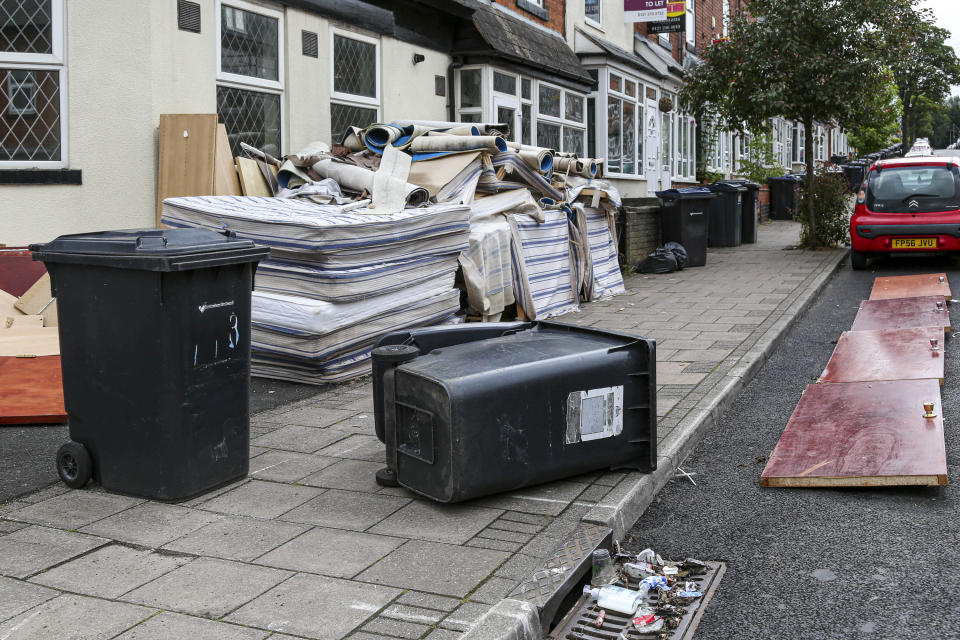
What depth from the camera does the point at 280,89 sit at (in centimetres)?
1010

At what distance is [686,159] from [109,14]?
2088cm

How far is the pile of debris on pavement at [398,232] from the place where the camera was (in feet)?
22.5

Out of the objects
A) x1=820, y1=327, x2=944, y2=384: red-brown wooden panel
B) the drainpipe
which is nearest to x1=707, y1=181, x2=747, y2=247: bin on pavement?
the drainpipe

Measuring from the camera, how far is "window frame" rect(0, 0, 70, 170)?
7820mm

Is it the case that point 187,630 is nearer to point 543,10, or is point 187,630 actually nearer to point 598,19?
point 543,10

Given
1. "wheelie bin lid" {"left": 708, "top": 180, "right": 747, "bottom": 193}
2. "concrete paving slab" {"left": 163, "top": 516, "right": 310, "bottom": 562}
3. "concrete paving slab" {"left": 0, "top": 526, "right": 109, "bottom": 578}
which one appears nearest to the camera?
"concrete paving slab" {"left": 0, "top": 526, "right": 109, "bottom": 578}

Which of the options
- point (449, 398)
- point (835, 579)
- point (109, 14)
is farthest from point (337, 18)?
point (835, 579)

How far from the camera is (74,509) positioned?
167 inches

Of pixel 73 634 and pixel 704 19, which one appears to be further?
pixel 704 19

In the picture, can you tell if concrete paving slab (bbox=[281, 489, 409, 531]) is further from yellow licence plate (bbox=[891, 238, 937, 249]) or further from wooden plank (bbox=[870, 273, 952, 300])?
yellow licence plate (bbox=[891, 238, 937, 249])

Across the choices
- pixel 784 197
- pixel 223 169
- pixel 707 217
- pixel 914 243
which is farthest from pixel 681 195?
pixel 784 197

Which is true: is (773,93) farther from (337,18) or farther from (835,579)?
(835,579)

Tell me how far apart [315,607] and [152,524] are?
45.3 inches

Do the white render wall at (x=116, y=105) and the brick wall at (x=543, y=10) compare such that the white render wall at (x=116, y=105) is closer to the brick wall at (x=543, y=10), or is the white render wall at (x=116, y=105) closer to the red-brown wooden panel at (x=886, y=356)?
the red-brown wooden panel at (x=886, y=356)
